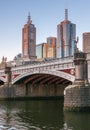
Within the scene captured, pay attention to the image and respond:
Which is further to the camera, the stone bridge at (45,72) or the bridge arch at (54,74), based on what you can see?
the stone bridge at (45,72)

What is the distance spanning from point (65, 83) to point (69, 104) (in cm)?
2980

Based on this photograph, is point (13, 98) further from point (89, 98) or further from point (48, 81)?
point (89, 98)

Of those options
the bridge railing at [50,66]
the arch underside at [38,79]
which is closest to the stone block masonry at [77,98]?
the bridge railing at [50,66]

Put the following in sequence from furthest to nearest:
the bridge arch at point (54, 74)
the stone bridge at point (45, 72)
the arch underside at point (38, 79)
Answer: the arch underside at point (38, 79) → the stone bridge at point (45, 72) → the bridge arch at point (54, 74)

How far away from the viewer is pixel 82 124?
114ft

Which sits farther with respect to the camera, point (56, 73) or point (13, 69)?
point (13, 69)

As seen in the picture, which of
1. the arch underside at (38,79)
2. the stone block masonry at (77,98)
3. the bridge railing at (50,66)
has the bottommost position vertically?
the stone block masonry at (77,98)

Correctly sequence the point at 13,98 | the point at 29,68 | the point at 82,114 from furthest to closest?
1. the point at 13,98
2. the point at 29,68
3. the point at 82,114

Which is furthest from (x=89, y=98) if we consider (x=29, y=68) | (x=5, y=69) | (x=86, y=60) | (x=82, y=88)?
(x=5, y=69)

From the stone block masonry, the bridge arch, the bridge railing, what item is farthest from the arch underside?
the stone block masonry

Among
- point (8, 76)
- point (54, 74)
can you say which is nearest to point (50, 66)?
point (54, 74)

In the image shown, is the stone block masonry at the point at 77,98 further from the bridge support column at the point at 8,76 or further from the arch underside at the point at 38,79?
the bridge support column at the point at 8,76

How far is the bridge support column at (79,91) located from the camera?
42406 mm

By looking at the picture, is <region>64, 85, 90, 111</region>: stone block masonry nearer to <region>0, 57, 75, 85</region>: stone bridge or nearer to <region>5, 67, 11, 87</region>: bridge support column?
<region>0, 57, 75, 85</region>: stone bridge
